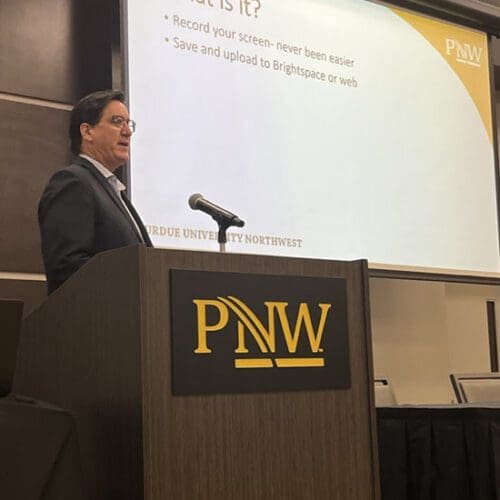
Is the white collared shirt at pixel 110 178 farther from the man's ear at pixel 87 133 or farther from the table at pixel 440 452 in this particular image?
the table at pixel 440 452

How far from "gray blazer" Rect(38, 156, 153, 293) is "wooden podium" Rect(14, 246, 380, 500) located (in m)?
0.19

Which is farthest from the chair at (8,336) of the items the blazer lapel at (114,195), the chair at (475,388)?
the chair at (475,388)

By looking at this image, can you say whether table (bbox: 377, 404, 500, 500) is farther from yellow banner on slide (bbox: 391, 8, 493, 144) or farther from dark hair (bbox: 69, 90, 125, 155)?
yellow banner on slide (bbox: 391, 8, 493, 144)

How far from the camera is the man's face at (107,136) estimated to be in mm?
2076

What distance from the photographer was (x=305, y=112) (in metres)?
3.42

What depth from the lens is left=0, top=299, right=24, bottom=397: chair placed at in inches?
48.2

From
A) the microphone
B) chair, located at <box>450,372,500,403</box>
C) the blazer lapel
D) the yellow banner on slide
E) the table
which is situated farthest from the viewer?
the yellow banner on slide

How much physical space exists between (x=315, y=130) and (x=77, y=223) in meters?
1.81

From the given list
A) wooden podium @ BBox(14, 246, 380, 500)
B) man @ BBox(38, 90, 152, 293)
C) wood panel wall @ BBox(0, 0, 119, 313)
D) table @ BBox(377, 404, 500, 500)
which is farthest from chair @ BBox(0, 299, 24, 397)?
wood panel wall @ BBox(0, 0, 119, 313)

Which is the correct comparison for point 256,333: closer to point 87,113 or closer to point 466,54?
point 87,113

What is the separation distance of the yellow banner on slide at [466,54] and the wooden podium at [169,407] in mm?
2620

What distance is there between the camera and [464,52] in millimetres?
4039

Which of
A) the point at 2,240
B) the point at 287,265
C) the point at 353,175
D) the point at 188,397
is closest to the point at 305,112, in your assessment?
the point at 353,175

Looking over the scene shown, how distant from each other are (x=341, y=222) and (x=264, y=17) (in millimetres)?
817
